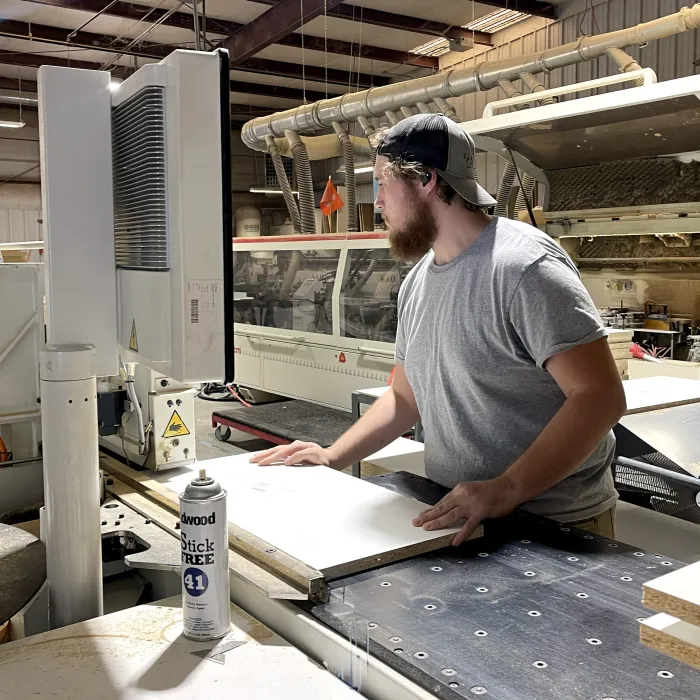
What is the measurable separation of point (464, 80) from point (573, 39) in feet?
8.23

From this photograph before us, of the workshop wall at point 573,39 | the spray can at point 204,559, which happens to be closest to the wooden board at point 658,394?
the spray can at point 204,559

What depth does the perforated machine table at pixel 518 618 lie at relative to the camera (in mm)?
773

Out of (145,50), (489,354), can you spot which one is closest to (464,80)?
(489,354)

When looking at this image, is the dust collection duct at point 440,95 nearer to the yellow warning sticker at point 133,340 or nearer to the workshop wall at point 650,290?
the workshop wall at point 650,290

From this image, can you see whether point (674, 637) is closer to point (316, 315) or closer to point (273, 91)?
point (316, 315)

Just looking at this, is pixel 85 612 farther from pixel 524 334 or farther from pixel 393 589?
pixel 524 334

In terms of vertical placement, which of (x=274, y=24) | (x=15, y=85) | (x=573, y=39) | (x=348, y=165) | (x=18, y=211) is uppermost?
(x=15, y=85)

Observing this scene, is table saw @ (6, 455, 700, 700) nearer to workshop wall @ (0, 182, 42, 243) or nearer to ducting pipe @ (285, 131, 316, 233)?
ducting pipe @ (285, 131, 316, 233)

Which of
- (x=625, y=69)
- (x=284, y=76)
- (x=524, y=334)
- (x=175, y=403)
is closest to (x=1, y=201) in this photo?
(x=284, y=76)

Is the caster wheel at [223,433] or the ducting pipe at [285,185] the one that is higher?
the ducting pipe at [285,185]

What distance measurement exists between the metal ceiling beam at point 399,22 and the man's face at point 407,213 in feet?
17.1

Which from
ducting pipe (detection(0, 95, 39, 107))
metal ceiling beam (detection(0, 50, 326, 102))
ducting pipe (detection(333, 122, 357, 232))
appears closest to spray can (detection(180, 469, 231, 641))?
ducting pipe (detection(333, 122, 357, 232))

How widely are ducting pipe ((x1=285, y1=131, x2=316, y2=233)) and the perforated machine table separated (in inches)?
173

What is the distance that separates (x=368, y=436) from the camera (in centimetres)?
164
